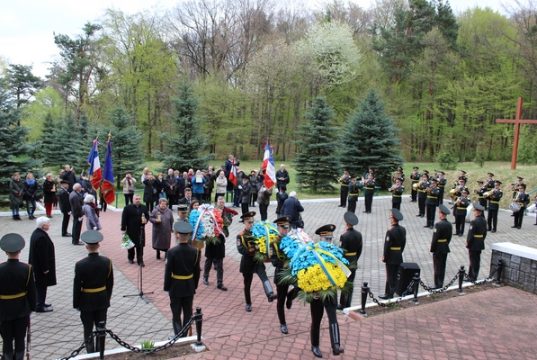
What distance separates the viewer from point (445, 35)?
4247cm

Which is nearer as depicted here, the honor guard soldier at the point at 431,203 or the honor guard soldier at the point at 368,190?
the honor guard soldier at the point at 431,203

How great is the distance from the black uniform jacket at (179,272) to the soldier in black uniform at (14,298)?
5.76 feet

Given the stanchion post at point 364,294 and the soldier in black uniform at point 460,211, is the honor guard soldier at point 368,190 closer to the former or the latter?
the soldier in black uniform at point 460,211

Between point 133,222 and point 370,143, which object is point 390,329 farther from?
point 370,143

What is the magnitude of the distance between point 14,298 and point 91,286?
90cm

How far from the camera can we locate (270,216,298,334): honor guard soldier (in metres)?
6.56

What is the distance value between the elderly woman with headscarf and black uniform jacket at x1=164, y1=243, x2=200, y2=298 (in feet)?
8.09

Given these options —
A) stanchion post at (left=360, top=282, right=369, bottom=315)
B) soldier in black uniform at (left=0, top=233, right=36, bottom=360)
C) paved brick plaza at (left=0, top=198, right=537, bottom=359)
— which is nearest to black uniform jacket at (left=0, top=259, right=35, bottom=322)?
soldier in black uniform at (left=0, top=233, right=36, bottom=360)

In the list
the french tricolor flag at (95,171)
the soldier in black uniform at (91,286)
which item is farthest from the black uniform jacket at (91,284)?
the french tricolor flag at (95,171)

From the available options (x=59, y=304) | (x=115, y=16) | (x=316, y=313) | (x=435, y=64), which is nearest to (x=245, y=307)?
(x=316, y=313)

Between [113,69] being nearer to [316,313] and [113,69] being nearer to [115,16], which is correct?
[115,16]

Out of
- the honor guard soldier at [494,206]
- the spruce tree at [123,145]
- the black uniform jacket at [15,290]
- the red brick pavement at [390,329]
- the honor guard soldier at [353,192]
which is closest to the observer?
the black uniform jacket at [15,290]

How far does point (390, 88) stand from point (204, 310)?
131 ft

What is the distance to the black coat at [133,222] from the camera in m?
10.1
